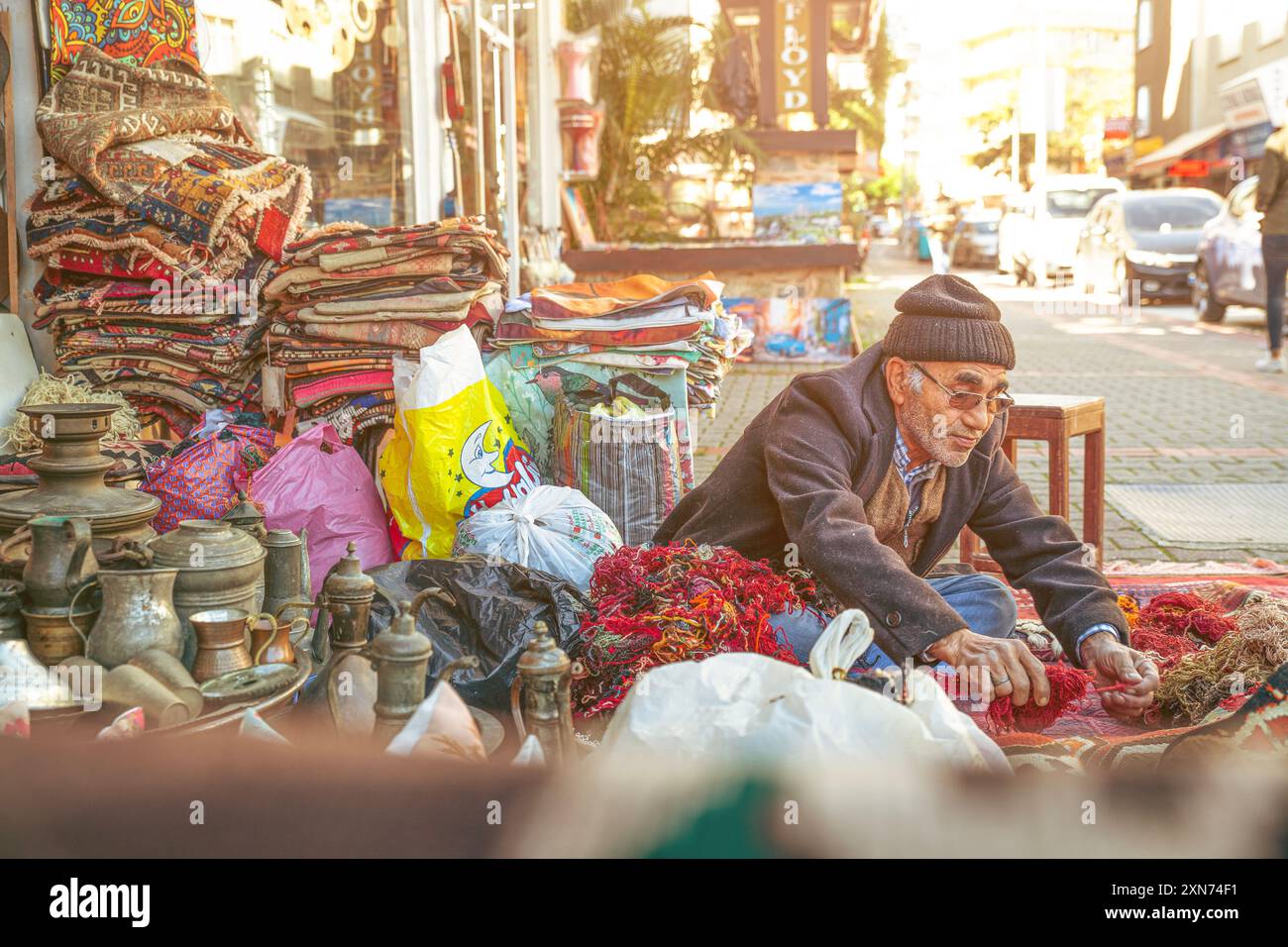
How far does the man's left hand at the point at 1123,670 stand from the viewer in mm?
2990

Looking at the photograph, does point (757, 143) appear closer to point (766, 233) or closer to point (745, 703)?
point (766, 233)

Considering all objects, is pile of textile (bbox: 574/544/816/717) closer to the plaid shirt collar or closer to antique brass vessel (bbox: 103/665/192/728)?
the plaid shirt collar

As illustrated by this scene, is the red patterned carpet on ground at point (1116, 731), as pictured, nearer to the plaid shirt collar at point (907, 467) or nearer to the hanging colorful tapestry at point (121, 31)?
the plaid shirt collar at point (907, 467)

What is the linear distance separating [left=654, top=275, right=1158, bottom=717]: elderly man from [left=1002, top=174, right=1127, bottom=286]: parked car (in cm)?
2100

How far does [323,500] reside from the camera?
13.9 feet

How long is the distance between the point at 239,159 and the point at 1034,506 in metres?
3.32

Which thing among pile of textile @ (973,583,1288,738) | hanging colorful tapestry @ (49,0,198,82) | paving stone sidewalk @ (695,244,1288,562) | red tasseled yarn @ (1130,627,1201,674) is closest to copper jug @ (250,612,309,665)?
pile of textile @ (973,583,1288,738)

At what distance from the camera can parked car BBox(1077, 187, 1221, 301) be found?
61.1 ft

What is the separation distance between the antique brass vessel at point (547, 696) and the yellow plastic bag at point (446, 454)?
1992mm

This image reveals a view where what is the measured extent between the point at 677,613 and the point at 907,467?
721mm

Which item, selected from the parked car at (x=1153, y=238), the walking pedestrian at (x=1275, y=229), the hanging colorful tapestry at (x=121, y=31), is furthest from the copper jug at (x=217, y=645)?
the parked car at (x=1153, y=238)

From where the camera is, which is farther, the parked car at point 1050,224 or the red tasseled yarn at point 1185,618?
the parked car at point 1050,224

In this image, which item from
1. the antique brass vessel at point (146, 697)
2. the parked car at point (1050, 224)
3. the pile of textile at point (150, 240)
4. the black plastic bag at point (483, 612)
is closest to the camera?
the antique brass vessel at point (146, 697)
